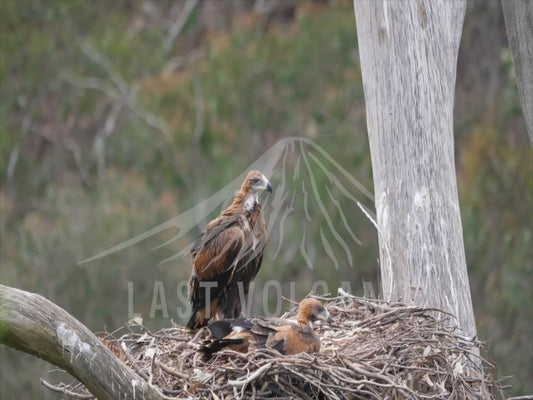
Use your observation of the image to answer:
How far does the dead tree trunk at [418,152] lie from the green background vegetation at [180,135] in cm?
1118

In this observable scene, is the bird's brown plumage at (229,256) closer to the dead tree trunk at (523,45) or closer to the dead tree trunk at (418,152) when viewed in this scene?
the dead tree trunk at (418,152)

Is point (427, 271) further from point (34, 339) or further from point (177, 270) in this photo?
point (177, 270)

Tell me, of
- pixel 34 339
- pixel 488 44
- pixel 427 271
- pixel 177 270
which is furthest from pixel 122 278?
pixel 34 339

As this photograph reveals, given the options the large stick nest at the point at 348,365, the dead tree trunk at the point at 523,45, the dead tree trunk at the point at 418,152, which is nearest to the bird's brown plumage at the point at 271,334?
the large stick nest at the point at 348,365

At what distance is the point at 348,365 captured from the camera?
291 inches

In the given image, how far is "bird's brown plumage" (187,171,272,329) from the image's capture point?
29.7ft

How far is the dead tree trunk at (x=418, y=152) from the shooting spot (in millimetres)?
8500

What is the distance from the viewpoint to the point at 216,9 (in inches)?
1062

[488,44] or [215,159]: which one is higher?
[488,44]

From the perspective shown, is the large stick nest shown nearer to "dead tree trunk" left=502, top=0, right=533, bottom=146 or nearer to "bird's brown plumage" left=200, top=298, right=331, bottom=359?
"bird's brown plumage" left=200, top=298, right=331, bottom=359

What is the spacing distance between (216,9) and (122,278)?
8911mm

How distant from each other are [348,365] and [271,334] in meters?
0.62

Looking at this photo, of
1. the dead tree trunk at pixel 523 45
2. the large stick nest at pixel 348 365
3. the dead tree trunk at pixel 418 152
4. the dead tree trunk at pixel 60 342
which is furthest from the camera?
the dead tree trunk at pixel 523 45

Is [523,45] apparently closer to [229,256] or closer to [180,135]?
[229,256]
